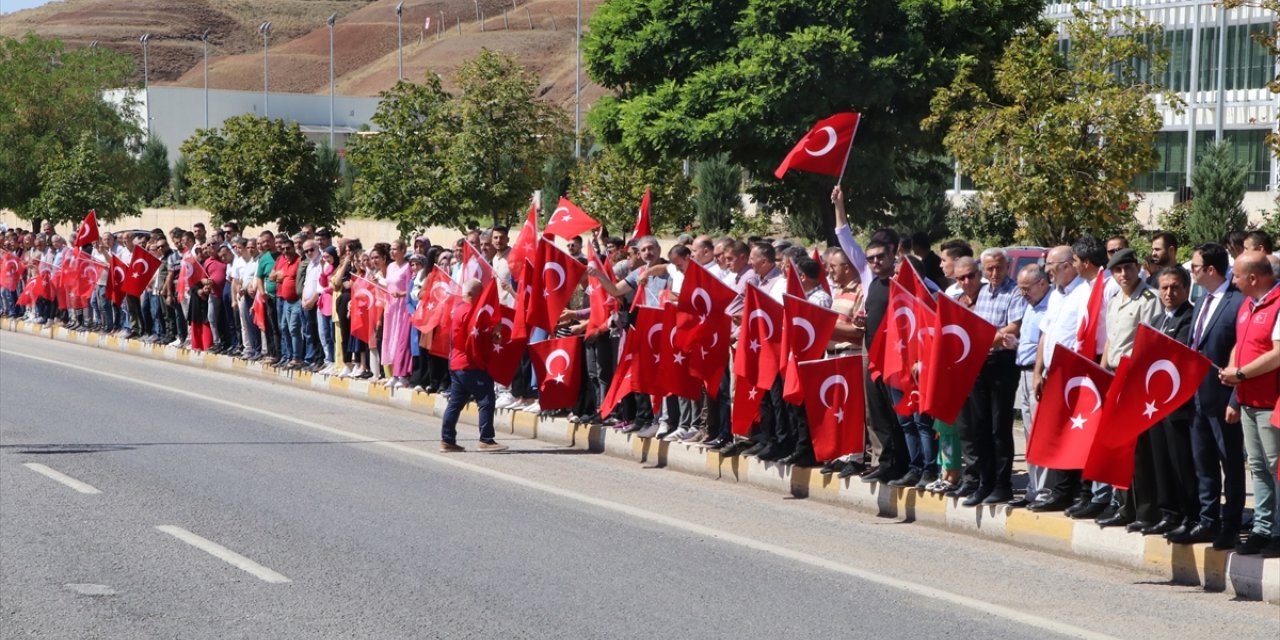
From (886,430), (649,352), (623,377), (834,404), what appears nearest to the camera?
(886,430)

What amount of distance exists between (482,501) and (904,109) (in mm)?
23759

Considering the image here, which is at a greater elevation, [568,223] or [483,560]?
[568,223]

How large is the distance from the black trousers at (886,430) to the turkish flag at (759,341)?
1021 millimetres

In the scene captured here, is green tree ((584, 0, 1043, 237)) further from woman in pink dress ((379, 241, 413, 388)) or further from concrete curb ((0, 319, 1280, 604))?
concrete curb ((0, 319, 1280, 604))

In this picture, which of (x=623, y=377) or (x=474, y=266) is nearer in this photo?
(x=623, y=377)

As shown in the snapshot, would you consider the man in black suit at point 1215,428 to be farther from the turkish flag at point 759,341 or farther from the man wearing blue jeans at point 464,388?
the man wearing blue jeans at point 464,388

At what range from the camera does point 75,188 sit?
53.7 m

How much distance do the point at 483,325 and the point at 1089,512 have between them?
662 cm

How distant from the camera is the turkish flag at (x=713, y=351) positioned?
1345 cm

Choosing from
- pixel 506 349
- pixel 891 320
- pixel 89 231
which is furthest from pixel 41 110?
pixel 891 320

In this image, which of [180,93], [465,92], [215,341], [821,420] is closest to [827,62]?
[215,341]

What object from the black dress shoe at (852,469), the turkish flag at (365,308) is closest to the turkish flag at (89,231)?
the turkish flag at (365,308)

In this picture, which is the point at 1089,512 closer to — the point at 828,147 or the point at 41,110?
the point at 828,147

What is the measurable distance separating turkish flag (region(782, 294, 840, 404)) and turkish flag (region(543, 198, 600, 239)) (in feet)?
15.9
